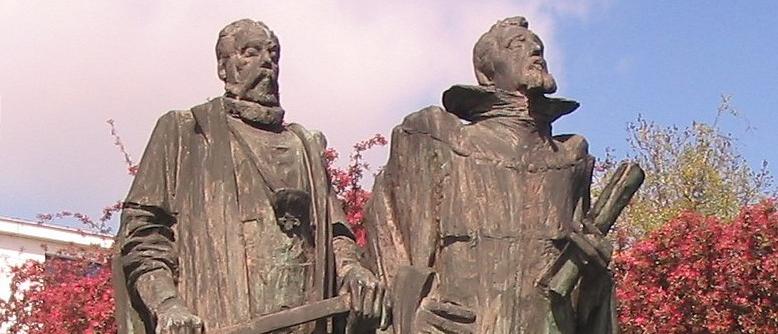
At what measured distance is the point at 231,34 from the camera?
8.09 m

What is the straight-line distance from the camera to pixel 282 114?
8070 millimetres

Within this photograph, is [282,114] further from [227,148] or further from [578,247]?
[578,247]

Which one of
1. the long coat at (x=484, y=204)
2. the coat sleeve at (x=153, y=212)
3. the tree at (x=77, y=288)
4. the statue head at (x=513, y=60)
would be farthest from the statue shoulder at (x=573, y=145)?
the tree at (x=77, y=288)

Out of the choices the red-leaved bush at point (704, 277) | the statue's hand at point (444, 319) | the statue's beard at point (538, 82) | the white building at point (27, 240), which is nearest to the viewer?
the statue's hand at point (444, 319)

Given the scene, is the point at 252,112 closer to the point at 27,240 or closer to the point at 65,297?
the point at 65,297

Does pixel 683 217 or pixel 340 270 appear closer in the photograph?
pixel 340 270

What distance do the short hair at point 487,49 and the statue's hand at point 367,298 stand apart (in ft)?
4.41

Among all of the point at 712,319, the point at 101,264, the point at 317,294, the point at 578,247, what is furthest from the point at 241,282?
the point at 101,264

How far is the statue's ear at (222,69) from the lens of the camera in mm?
8094

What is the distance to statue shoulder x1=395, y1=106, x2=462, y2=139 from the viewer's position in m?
8.27

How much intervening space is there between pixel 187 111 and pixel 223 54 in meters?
0.33

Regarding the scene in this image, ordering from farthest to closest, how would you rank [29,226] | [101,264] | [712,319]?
[29,226] < [101,264] < [712,319]

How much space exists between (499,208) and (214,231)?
139 cm

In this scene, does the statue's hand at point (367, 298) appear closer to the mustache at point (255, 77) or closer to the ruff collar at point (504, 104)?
the mustache at point (255, 77)
